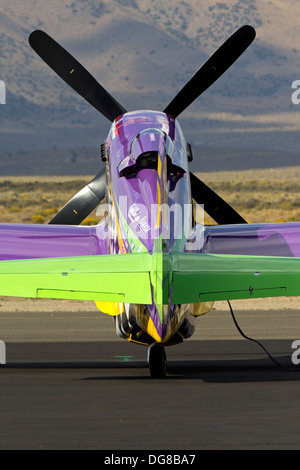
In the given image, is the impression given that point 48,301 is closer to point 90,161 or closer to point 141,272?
point 141,272

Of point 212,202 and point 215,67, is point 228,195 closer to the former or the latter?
point 215,67

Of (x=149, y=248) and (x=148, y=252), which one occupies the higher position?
(x=149, y=248)

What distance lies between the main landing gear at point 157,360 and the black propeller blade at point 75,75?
7.18 m

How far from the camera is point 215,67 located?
23.2 metres

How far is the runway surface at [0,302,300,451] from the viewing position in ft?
37.8

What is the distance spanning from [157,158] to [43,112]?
164883 mm

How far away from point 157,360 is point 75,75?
831 cm

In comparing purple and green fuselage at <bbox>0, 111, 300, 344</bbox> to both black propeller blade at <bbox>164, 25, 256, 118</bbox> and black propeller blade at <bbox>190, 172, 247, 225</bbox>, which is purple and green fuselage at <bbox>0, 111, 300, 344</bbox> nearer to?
black propeller blade at <bbox>190, 172, 247, 225</bbox>

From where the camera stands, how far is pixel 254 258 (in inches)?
571

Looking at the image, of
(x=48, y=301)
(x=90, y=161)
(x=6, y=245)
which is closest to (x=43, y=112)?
(x=90, y=161)

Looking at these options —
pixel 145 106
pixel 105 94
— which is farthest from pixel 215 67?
pixel 145 106

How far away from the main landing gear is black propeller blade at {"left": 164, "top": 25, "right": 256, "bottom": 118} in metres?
7.54

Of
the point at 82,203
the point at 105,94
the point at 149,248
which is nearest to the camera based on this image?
the point at 149,248

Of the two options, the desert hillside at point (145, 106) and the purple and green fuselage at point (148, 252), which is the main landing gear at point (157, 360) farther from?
the desert hillside at point (145, 106)
